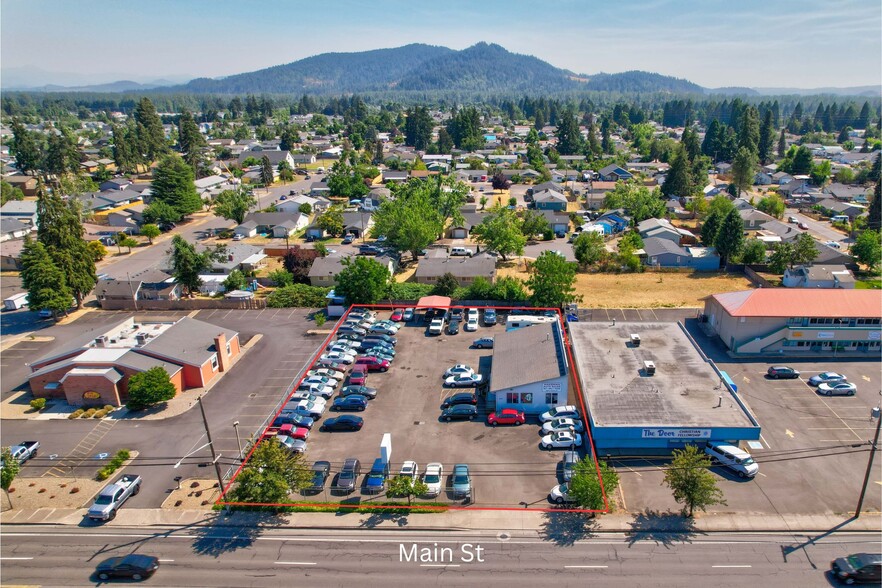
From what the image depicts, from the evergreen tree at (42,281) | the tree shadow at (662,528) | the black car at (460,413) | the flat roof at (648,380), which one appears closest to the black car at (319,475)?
the black car at (460,413)

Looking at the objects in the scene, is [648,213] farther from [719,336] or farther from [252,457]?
[252,457]

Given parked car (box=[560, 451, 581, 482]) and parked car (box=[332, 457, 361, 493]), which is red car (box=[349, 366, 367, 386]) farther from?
parked car (box=[560, 451, 581, 482])

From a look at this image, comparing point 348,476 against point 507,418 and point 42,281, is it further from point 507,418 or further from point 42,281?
point 42,281

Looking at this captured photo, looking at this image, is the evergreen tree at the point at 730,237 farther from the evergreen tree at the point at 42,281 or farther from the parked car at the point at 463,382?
the evergreen tree at the point at 42,281

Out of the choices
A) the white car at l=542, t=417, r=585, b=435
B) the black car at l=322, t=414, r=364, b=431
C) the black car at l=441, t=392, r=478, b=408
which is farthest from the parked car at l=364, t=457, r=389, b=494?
the white car at l=542, t=417, r=585, b=435

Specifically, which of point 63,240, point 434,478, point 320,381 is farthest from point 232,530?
point 63,240

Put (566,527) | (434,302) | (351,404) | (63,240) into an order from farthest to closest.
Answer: (63,240) → (434,302) → (351,404) → (566,527)
